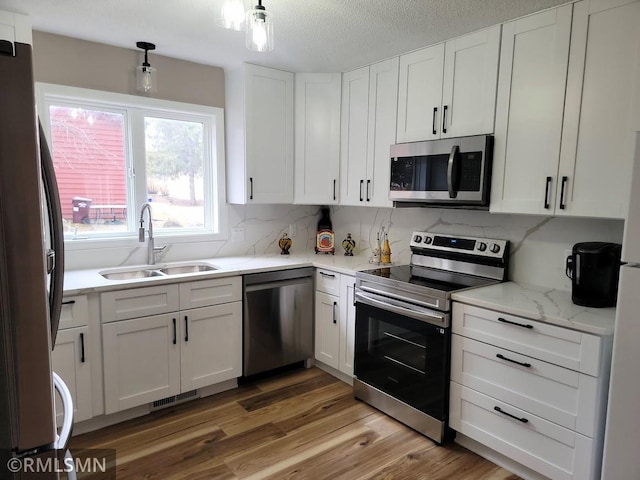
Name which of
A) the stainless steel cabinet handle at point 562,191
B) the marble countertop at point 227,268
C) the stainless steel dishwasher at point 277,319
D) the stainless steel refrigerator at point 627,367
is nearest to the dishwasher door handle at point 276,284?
the stainless steel dishwasher at point 277,319

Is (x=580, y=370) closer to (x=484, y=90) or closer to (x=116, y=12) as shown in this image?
(x=484, y=90)

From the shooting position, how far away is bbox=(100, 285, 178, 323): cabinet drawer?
95.5 inches

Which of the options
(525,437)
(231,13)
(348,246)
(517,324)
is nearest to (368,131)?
(348,246)

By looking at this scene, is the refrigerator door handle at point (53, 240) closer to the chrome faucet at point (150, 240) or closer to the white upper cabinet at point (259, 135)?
the chrome faucet at point (150, 240)

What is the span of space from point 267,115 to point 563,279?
2.30 m

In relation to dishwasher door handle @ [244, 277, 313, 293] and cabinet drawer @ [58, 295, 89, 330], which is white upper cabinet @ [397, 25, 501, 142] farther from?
cabinet drawer @ [58, 295, 89, 330]

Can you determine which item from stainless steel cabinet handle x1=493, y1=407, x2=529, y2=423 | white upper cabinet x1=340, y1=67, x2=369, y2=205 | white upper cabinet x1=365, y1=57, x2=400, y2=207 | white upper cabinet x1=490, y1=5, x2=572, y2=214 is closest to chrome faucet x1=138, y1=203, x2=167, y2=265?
white upper cabinet x1=340, y1=67, x2=369, y2=205

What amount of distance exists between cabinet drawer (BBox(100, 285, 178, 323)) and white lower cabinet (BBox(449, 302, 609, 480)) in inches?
67.1

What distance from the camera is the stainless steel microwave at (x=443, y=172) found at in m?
2.40

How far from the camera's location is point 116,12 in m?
2.24

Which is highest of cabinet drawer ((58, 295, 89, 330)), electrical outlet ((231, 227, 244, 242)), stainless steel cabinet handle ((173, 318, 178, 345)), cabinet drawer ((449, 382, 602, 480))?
electrical outlet ((231, 227, 244, 242))

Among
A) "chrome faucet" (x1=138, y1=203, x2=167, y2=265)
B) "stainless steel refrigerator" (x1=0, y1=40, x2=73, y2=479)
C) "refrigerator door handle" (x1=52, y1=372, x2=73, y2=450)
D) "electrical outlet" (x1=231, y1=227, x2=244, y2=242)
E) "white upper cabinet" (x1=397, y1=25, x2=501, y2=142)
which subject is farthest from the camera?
"electrical outlet" (x1=231, y1=227, x2=244, y2=242)

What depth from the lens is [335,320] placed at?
124 inches

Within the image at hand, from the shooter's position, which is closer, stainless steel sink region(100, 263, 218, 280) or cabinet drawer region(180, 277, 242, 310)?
cabinet drawer region(180, 277, 242, 310)
